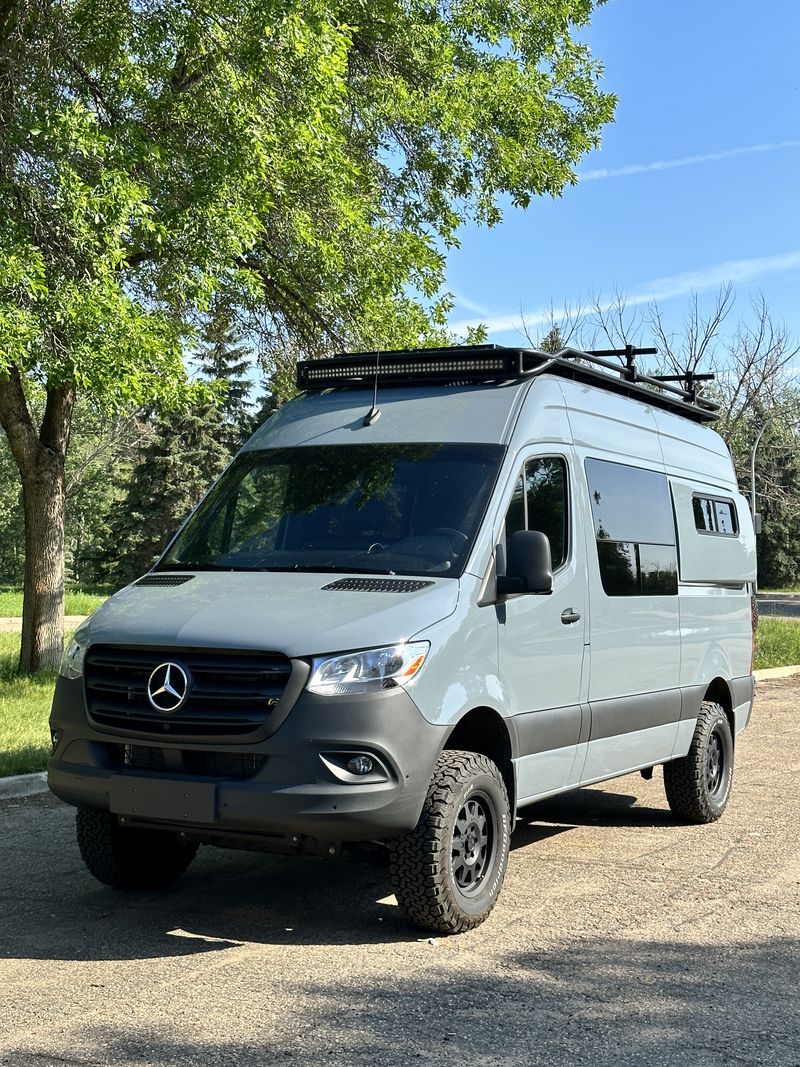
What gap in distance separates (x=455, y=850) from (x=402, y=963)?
2.05 ft

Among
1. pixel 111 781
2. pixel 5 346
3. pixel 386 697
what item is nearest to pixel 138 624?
pixel 111 781

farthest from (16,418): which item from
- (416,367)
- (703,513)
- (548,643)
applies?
(548,643)

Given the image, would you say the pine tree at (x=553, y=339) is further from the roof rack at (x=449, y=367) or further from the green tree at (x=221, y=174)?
the roof rack at (x=449, y=367)

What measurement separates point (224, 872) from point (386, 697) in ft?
7.30

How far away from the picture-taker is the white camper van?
17.0ft

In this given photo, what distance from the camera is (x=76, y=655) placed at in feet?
19.0

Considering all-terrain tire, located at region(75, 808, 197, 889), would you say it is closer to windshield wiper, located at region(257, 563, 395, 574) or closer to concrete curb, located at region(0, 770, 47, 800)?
windshield wiper, located at region(257, 563, 395, 574)

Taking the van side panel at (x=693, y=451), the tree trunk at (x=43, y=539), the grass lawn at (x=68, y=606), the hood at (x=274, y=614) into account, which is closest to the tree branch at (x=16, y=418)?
the tree trunk at (x=43, y=539)

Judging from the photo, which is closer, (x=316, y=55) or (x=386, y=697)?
(x=386, y=697)

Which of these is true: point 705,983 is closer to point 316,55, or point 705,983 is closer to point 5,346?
point 5,346

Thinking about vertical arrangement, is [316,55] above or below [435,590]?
above

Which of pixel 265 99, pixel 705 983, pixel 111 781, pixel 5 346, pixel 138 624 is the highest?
pixel 265 99

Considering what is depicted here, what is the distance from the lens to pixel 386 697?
5.14 meters

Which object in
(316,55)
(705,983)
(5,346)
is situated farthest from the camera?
(316,55)
